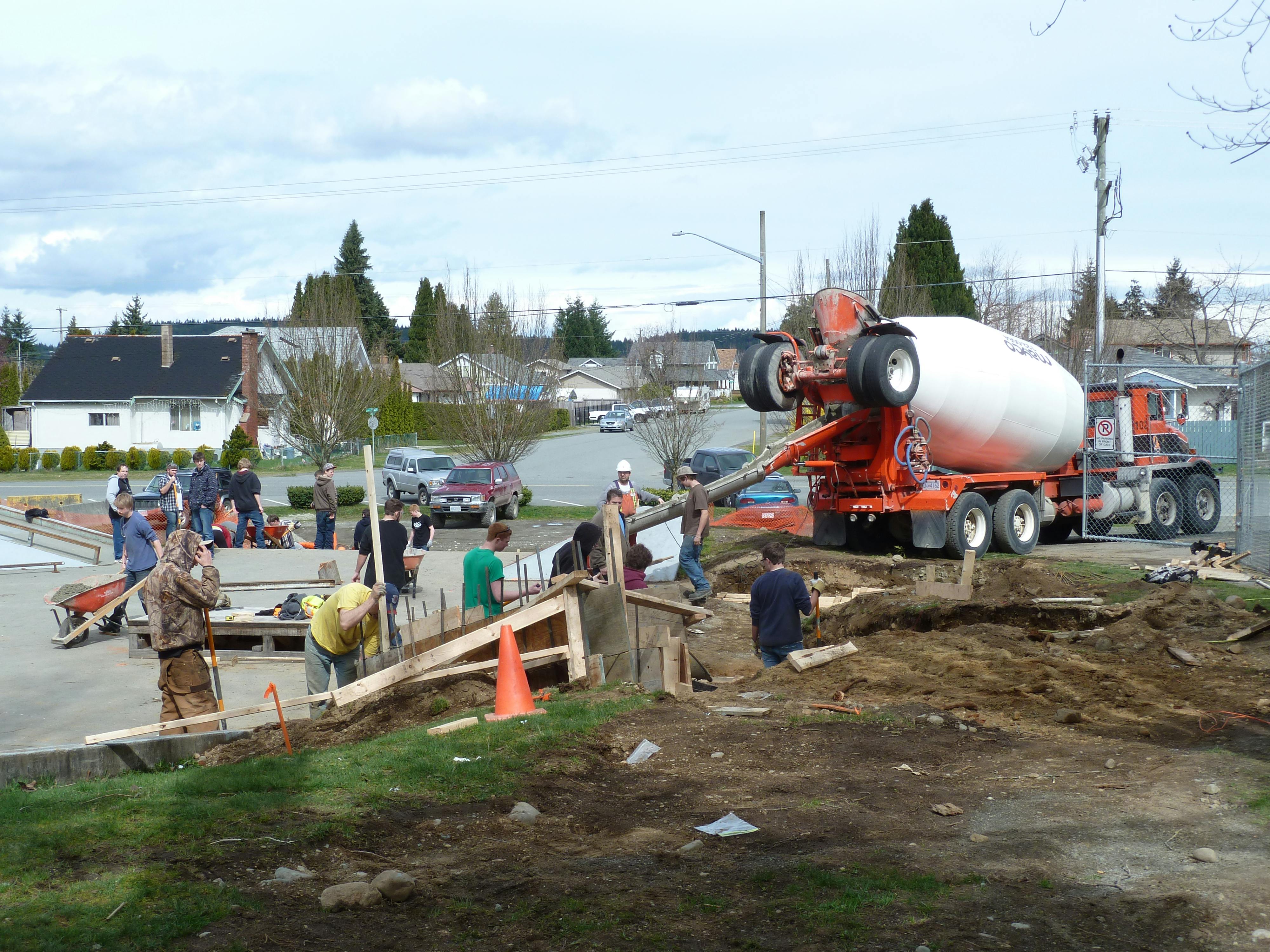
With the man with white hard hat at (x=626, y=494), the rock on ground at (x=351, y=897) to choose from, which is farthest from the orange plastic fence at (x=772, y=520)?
the rock on ground at (x=351, y=897)

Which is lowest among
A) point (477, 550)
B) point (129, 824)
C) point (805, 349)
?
point (129, 824)

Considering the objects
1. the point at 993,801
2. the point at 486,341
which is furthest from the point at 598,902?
the point at 486,341

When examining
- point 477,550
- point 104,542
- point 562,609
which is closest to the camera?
point 562,609

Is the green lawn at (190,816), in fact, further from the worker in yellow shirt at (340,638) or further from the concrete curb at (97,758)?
the worker in yellow shirt at (340,638)

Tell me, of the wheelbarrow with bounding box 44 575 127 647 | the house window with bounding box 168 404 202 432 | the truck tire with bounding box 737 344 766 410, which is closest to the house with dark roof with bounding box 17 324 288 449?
the house window with bounding box 168 404 202 432

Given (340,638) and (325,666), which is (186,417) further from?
(340,638)

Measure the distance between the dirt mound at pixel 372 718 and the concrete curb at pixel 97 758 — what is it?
17 centimetres

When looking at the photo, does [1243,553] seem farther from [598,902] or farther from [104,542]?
[104,542]

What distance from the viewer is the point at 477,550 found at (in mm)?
10812

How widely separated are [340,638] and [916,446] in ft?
34.7

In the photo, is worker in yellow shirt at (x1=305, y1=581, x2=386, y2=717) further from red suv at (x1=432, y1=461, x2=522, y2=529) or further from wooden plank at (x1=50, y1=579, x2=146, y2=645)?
red suv at (x1=432, y1=461, x2=522, y2=529)

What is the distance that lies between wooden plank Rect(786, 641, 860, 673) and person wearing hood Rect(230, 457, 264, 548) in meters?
14.3

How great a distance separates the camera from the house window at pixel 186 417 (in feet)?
196

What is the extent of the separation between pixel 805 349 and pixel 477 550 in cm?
889
